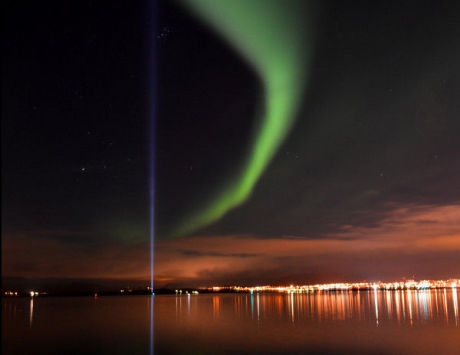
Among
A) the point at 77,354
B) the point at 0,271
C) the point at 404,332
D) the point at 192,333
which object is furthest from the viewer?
the point at 192,333

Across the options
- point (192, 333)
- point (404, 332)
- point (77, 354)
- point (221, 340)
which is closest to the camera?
point (77, 354)

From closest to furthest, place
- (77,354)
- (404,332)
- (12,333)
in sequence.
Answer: (77,354), (404,332), (12,333)

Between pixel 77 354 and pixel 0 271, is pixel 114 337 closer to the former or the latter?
pixel 77 354

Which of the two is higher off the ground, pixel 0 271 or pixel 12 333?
pixel 0 271

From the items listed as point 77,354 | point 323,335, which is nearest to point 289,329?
point 323,335

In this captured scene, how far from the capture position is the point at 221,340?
30500 millimetres

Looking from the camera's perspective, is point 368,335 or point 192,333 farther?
point 192,333

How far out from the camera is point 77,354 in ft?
85.4

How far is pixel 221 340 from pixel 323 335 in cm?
667

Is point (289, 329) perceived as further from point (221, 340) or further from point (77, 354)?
point (77, 354)

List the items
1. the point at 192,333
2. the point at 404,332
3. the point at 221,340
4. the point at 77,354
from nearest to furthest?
the point at 77,354
the point at 221,340
the point at 404,332
the point at 192,333

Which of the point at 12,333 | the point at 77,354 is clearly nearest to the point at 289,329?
the point at 77,354

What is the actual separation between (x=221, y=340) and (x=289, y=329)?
305 inches

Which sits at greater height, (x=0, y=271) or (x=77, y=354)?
(x=0, y=271)
